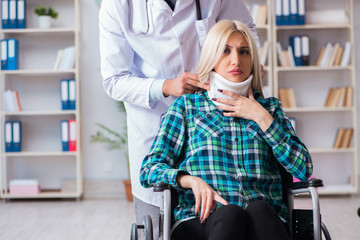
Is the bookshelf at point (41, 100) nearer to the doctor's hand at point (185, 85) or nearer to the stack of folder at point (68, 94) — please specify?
the stack of folder at point (68, 94)

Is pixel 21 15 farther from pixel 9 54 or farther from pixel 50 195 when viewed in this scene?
pixel 50 195

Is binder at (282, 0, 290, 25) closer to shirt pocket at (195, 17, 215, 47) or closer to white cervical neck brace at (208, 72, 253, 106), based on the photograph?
shirt pocket at (195, 17, 215, 47)

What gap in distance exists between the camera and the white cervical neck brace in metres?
1.78

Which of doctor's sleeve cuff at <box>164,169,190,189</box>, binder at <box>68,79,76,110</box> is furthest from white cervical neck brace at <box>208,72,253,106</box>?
binder at <box>68,79,76,110</box>

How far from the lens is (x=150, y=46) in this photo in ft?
6.59

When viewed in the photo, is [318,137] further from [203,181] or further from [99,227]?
[203,181]

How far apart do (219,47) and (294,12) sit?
3250 millimetres

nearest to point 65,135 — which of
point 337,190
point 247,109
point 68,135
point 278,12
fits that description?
point 68,135

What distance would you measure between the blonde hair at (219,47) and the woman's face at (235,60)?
15 millimetres

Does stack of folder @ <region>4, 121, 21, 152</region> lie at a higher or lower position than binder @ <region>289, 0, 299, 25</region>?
lower

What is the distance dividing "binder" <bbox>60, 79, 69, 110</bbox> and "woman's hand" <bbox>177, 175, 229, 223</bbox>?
350 centimetres

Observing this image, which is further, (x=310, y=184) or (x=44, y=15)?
(x=44, y=15)

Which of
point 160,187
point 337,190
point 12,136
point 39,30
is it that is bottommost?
point 337,190

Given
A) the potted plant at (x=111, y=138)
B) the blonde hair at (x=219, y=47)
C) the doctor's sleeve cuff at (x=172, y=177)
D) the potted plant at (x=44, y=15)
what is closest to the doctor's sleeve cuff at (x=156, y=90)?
the blonde hair at (x=219, y=47)
